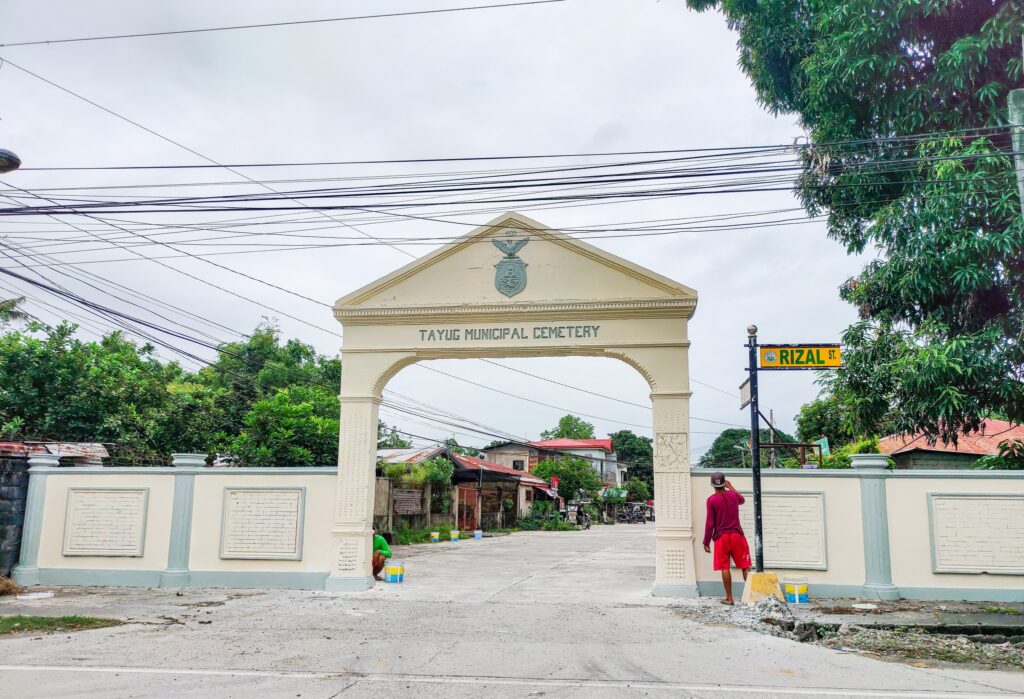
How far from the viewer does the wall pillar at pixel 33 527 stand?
11828 mm

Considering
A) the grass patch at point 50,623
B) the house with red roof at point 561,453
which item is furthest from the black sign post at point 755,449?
the house with red roof at point 561,453

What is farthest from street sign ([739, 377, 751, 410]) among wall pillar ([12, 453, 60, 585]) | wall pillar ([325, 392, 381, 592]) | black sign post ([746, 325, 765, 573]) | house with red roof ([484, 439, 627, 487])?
house with red roof ([484, 439, 627, 487])

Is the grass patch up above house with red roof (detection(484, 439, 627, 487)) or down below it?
below

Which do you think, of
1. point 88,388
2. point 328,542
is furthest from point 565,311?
point 88,388

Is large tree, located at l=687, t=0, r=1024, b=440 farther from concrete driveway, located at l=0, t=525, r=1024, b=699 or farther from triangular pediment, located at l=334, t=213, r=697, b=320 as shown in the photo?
concrete driveway, located at l=0, t=525, r=1024, b=699

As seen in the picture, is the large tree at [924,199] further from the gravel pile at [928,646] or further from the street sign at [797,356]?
the gravel pile at [928,646]

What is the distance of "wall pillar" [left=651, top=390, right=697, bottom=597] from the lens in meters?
10.8

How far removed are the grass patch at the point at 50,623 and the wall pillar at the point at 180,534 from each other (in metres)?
2.66

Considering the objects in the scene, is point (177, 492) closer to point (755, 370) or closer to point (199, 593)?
point (199, 593)

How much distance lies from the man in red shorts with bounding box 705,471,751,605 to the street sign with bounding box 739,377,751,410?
115cm

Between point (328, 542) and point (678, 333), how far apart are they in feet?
20.9

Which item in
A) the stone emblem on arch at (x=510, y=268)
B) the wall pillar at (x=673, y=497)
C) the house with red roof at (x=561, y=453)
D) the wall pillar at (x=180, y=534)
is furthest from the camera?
the house with red roof at (x=561, y=453)

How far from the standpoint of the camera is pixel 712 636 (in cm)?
807

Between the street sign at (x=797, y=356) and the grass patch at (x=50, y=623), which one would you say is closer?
the grass patch at (x=50, y=623)
